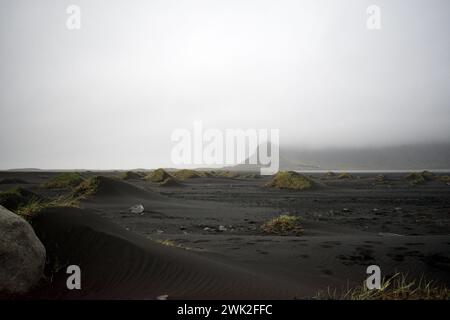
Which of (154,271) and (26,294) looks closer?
(26,294)

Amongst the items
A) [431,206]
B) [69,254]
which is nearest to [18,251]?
[69,254]

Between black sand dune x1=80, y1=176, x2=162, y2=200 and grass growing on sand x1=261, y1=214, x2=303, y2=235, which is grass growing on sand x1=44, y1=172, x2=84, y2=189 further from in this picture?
grass growing on sand x1=261, y1=214, x2=303, y2=235

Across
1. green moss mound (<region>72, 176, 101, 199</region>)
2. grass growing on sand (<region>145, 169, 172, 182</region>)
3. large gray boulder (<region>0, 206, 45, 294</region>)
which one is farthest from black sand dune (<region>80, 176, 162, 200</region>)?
grass growing on sand (<region>145, 169, 172, 182</region>)

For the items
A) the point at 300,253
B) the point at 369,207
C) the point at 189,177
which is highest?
the point at 300,253

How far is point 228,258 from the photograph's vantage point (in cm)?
702

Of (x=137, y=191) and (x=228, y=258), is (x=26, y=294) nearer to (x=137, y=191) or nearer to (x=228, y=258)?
(x=228, y=258)

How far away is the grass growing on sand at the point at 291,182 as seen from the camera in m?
28.3

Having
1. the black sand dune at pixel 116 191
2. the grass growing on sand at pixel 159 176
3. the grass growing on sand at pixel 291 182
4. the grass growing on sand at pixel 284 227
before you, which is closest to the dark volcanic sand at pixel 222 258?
the grass growing on sand at pixel 284 227

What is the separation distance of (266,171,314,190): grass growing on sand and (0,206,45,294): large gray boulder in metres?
25.1

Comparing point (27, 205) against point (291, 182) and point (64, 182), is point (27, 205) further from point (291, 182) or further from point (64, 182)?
point (291, 182)

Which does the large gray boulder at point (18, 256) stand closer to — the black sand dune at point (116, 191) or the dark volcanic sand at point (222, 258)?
the dark volcanic sand at point (222, 258)

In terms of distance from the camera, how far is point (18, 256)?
4500 millimetres

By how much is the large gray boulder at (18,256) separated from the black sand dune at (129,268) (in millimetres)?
327
